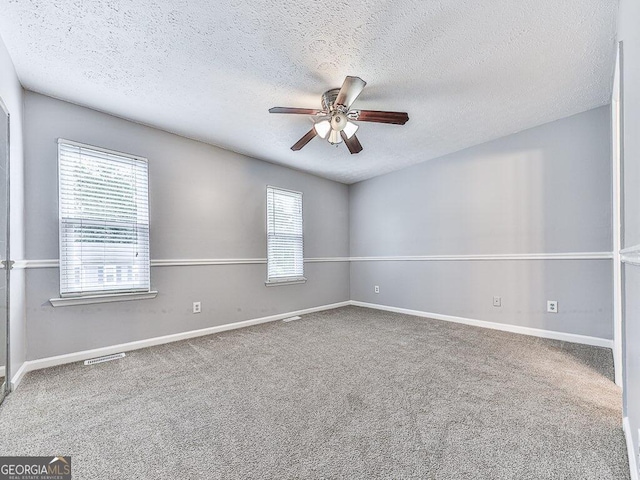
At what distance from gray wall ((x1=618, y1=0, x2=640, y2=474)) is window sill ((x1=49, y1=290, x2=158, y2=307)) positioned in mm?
3414

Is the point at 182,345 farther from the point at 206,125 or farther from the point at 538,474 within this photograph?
the point at 538,474

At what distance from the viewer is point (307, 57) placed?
74.9 inches

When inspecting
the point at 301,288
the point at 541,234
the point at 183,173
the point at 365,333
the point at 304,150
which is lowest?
A: the point at 365,333

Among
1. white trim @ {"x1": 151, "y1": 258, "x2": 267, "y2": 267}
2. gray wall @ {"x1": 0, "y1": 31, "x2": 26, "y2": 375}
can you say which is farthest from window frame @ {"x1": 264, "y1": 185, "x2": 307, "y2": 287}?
gray wall @ {"x1": 0, "y1": 31, "x2": 26, "y2": 375}

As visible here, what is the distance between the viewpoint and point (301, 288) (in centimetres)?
427

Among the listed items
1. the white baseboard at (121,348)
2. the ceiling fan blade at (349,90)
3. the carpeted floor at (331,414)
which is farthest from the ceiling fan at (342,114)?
the white baseboard at (121,348)

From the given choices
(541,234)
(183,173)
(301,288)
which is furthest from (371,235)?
(183,173)

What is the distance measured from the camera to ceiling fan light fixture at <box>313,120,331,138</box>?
232 centimetres

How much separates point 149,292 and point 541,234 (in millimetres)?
4130

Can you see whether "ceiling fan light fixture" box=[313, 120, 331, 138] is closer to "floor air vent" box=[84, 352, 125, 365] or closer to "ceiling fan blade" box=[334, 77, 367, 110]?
"ceiling fan blade" box=[334, 77, 367, 110]

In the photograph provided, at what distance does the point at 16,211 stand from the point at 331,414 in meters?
2.63

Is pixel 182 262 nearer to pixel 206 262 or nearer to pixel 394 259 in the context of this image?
pixel 206 262

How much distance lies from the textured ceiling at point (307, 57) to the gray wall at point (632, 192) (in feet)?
2.00

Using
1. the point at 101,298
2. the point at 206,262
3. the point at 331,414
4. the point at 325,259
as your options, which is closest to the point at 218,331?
the point at 206,262
